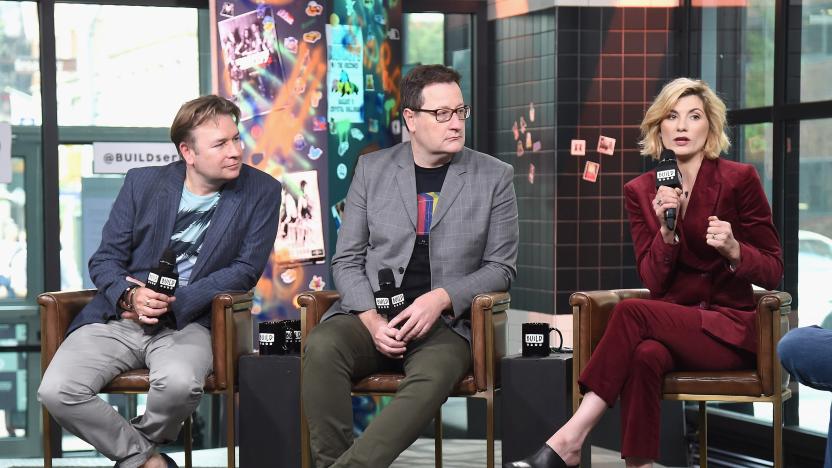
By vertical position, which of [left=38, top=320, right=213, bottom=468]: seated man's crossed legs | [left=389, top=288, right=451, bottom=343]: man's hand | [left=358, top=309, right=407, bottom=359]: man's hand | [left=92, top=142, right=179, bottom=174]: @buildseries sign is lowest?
[left=38, top=320, right=213, bottom=468]: seated man's crossed legs

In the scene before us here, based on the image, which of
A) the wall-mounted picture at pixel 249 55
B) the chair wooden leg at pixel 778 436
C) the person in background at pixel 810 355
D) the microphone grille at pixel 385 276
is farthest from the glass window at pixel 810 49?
the person in background at pixel 810 355

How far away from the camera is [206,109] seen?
4109 mm

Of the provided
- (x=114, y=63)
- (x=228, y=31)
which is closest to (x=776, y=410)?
(x=228, y=31)

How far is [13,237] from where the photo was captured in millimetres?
5188

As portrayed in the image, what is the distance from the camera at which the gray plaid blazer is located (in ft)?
12.8

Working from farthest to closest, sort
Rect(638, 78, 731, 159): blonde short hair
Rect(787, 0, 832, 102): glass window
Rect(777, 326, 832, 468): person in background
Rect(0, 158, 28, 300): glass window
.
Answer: Rect(0, 158, 28, 300): glass window → Rect(787, 0, 832, 102): glass window → Rect(638, 78, 731, 159): blonde short hair → Rect(777, 326, 832, 468): person in background

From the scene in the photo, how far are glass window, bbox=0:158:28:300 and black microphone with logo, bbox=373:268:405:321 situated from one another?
222 cm

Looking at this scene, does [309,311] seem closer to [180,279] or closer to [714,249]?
[180,279]

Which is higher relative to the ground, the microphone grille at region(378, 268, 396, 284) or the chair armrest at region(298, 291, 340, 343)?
the microphone grille at region(378, 268, 396, 284)

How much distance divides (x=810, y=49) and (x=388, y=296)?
91.2 inches

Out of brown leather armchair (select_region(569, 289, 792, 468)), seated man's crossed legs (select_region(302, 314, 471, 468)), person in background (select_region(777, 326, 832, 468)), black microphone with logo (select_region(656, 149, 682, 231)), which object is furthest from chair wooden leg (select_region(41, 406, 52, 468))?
person in background (select_region(777, 326, 832, 468))

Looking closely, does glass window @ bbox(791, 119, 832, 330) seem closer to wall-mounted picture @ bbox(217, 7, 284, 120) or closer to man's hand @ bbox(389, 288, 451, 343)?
man's hand @ bbox(389, 288, 451, 343)

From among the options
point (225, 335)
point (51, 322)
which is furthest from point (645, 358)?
point (51, 322)

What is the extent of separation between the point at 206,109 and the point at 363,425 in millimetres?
1968
